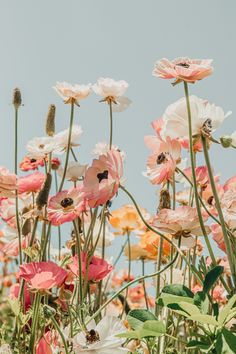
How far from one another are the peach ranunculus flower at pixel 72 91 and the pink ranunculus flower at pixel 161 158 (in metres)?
0.23

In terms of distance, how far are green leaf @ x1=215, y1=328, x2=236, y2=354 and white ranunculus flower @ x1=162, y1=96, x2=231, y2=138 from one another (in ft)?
1.17

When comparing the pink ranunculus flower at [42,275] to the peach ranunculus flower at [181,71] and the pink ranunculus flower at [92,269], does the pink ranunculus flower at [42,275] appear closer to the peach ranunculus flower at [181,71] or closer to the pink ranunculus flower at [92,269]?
the pink ranunculus flower at [92,269]

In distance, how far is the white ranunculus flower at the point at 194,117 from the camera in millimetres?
935

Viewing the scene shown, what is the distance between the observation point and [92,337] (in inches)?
→ 34.8

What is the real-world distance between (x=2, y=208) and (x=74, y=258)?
12.1 inches

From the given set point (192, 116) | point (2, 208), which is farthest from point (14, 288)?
point (192, 116)

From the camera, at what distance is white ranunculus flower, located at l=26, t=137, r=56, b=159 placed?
48.1 inches

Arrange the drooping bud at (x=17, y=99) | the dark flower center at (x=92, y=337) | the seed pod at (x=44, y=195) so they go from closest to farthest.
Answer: the dark flower center at (x=92, y=337) → the seed pod at (x=44, y=195) → the drooping bud at (x=17, y=99)

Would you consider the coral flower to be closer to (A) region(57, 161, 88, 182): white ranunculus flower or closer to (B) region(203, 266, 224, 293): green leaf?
(A) region(57, 161, 88, 182): white ranunculus flower

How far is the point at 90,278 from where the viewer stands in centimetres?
110

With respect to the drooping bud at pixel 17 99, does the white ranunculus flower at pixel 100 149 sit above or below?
below

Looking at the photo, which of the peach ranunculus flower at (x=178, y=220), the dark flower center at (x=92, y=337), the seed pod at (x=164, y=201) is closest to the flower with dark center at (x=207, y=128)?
the peach ranunculus flower at (x=178, y=220)

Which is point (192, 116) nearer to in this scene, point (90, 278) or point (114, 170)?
point (114, 170)

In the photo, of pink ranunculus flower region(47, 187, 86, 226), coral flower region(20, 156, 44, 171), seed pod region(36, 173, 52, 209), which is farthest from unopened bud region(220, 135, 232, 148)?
coral flower region(20, 156, 44, 171)
